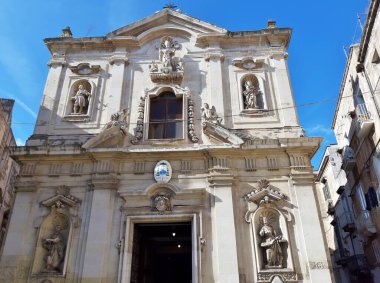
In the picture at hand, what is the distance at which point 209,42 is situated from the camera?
595 inches

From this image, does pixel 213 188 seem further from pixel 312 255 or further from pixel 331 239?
pixel 331 239

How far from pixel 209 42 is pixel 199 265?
9.15m

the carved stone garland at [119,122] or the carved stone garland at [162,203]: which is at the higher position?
the carved stone garland at [119,122]

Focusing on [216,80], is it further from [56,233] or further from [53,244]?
[53,244]

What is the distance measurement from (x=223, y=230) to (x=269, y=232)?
4.49 feet

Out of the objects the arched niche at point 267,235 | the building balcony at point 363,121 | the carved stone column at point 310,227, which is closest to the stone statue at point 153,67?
the carved stone column at point 310,227

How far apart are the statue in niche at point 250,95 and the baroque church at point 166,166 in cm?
4

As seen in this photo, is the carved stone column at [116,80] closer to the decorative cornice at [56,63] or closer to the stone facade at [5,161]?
the decorative cornice at [56,63]

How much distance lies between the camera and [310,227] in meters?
10.8

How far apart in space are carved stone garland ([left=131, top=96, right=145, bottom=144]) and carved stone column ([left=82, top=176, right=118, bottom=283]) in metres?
1.74

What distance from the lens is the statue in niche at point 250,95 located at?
1354 centimetres

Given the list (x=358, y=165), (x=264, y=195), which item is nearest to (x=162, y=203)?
(x=264, y=195)

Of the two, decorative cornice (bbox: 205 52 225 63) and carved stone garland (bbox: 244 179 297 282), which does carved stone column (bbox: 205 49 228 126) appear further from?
carved stone garland (bbox: 244 179 297 282)

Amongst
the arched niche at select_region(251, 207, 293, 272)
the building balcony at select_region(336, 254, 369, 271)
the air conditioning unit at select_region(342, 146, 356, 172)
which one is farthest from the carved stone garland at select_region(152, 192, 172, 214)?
the building balcony at select_region(336, 254, 369, 271)
